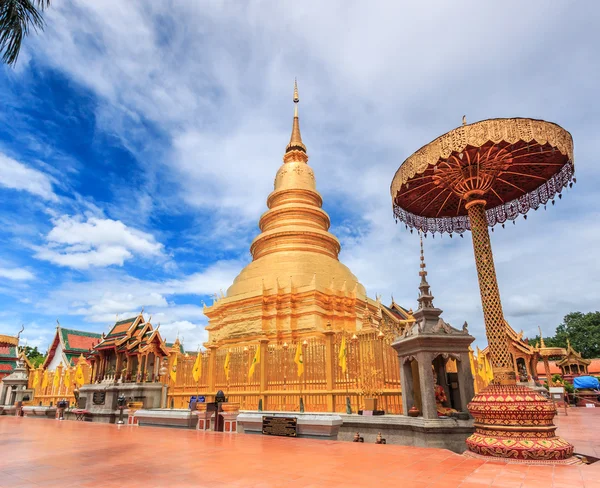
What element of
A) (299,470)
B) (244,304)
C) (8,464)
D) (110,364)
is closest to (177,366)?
(244,304)

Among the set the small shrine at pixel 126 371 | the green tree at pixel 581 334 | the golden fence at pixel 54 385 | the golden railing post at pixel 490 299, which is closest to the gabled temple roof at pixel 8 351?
the golden fence at pixel 54 385

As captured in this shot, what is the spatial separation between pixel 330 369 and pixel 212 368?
203 inches

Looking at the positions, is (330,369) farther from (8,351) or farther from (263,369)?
(8,351)

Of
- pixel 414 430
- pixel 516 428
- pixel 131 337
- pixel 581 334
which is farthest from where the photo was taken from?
pixel 581 334

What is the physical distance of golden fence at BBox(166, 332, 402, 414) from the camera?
10.2 meters

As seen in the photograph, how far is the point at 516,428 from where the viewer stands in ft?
22.4

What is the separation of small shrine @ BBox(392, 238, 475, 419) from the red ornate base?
1184 mm

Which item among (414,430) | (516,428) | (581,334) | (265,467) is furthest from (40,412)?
(581,334)

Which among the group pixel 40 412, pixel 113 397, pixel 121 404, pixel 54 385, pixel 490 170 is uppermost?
pixel 490 170

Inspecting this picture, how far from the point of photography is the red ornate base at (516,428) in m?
6.51

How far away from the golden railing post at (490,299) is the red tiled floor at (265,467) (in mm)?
1828

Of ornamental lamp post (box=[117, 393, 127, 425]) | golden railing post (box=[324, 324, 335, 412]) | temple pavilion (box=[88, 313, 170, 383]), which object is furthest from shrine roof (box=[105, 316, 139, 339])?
golden railing post (box=[324, 324, 335, 412])

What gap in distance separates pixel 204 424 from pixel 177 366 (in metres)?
4.22

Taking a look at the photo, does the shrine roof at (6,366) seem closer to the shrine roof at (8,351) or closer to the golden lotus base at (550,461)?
the shrine roof at (8,351)
